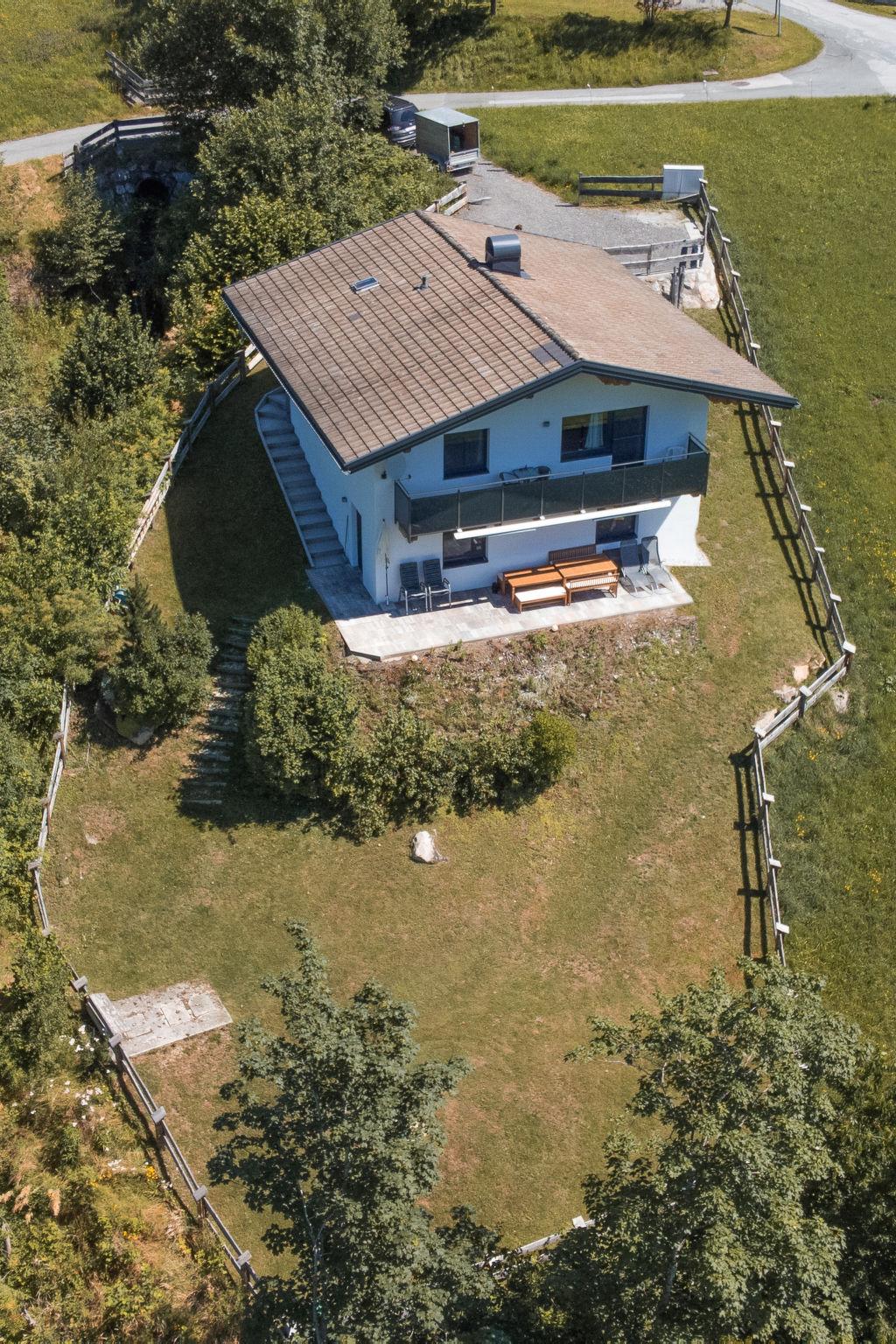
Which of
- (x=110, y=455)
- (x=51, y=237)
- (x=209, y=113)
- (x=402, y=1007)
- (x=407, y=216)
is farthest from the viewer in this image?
(x=209, y=113)

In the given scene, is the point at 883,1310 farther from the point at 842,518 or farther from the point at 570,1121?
the point at 842,518

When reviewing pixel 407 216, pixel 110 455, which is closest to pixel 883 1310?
pixel 110 455

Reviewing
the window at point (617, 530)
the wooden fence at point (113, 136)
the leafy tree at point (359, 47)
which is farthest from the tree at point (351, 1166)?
the wooden fence at point (113, 136)

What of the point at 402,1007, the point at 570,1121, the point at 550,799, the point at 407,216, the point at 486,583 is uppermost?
the point at 407,216

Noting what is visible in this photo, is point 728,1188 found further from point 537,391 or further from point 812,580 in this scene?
point 812,580

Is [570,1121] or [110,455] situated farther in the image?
[110,455]

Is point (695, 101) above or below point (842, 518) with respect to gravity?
above

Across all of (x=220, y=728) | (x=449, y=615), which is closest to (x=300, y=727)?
(x=220, y=728)
